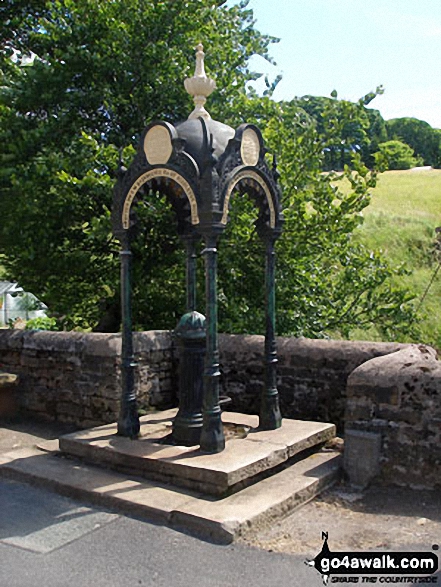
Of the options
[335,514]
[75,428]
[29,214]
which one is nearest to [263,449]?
[335,514]

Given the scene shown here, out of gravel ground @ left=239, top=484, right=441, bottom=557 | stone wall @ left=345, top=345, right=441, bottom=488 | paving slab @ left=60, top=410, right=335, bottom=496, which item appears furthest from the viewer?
stone wall @ left=345, top=345, right=441, bottom=488

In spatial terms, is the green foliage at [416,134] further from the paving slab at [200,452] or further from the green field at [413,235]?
the paving slab at [200,452]

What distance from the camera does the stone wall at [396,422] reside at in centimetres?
512

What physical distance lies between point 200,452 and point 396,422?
1.74m

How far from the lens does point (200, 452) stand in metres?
5.35

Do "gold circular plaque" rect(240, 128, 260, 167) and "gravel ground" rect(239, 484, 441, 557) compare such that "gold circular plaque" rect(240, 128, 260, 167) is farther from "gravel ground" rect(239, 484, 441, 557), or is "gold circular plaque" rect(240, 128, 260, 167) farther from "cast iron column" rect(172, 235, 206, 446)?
"gravel ground" rect(239, 484, 441, 557)

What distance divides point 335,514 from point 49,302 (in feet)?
20.9

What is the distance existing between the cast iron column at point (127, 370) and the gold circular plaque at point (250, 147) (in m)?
1.42

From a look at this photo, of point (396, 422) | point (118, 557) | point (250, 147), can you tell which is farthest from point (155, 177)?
point (118, 557)

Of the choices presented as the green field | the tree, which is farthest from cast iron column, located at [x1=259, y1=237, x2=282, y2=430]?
the green field

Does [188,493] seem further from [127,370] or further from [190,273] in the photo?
[190,273]

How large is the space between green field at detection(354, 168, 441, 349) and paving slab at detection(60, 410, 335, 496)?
4057 mm

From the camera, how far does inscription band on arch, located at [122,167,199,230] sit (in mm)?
5406

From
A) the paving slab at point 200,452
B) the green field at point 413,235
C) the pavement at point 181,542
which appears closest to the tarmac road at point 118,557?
the pavement at point 181,542
